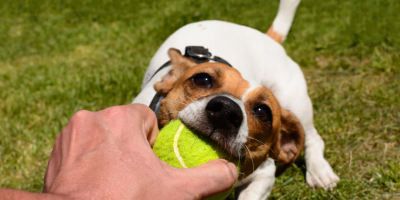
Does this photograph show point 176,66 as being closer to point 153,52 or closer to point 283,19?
point 283,19

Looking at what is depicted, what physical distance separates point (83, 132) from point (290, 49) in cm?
513

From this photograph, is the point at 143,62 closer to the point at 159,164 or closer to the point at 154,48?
the point at 154,48

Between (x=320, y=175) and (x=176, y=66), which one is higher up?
(x=176, y=66)

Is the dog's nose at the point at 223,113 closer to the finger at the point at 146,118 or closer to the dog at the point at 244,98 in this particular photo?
the dog at the point at 244,98

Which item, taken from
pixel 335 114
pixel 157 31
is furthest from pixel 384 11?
pixel 157 31

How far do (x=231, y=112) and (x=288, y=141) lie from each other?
4.38 ft

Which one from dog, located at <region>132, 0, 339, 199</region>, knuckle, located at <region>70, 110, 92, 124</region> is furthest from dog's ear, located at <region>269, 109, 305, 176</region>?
knuckle, located at <region>70, 110, 92, 124</region>

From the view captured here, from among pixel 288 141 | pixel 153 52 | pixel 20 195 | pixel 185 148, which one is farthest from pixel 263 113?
pixel 153 52

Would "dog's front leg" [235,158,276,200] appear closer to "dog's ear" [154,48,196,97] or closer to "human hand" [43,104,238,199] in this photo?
"dog's ear" [154,48,196,97]

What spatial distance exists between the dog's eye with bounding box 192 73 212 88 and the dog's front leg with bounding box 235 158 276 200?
1.05m

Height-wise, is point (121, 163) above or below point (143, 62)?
above

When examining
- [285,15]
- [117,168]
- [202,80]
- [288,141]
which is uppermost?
[285,15]

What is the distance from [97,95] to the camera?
4488mm

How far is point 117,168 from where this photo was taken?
122cm
